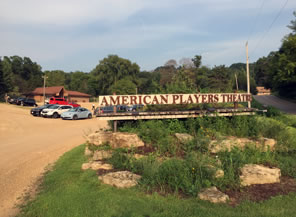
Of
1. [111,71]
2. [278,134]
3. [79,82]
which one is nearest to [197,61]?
[111,71]

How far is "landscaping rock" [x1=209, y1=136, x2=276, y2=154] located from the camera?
6.69m

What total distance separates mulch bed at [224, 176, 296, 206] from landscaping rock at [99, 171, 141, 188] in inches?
79.0

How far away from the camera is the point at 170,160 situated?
5.89 metres

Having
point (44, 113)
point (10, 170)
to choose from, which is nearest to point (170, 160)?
point (10, 170)

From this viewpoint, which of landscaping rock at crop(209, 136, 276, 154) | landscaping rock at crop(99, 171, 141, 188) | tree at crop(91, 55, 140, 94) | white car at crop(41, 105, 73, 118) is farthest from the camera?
tree at crop(91, 55, 140, 94)

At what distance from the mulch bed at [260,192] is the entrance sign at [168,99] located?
4023 mm

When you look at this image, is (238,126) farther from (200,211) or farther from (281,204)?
(200,211)

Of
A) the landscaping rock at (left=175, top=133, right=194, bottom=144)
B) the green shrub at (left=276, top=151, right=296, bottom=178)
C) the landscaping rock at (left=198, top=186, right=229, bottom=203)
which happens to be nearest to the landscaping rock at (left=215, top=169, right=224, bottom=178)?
the landscaping rock at (left=198, top=186, right=229, bottom=203)

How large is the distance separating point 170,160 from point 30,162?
552cm

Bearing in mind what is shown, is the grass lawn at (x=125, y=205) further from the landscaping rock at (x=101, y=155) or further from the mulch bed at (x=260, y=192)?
the landscaping rock at (x=101, y=155)

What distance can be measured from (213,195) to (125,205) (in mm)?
1702

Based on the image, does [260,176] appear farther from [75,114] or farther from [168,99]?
[75,114]

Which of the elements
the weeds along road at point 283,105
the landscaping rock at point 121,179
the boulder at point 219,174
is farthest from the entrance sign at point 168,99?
the weeds along road at point 283,105

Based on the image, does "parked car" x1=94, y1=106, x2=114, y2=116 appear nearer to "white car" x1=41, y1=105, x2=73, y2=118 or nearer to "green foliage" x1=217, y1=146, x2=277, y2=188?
"green foliage" x1=217, y1=146, x2=277, y2=188
